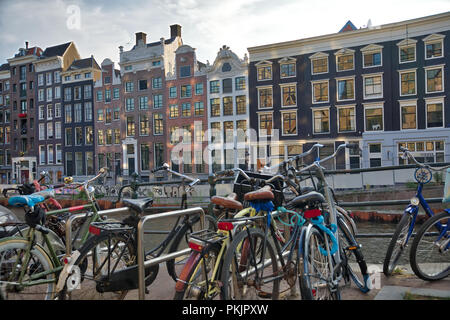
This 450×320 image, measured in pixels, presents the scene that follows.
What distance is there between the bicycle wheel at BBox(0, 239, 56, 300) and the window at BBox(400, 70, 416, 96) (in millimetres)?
21444

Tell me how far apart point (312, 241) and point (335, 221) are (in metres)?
0.37

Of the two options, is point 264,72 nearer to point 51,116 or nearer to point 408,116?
point 408,116

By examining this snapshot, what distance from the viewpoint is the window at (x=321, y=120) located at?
21.6 metres

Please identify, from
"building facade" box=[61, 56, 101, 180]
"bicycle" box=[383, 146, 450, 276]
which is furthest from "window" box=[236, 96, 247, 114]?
"bicycle" box=[383, 146, 450, 276]

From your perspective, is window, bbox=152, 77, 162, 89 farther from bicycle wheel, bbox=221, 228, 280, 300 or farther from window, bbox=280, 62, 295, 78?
bicycle wheel, bbox=221, 228, 280, 300

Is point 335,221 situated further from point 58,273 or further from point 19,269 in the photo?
point 19,269

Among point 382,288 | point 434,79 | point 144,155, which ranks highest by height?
point 434,79

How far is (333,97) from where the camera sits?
21406 millimetres

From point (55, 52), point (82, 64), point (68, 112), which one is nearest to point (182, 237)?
point (55, 52)

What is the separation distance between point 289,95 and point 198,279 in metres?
21.4

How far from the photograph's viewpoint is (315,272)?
194 centimetres

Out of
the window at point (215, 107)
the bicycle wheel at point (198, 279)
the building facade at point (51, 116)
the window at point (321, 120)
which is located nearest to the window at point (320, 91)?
the window at point (321, 120)
